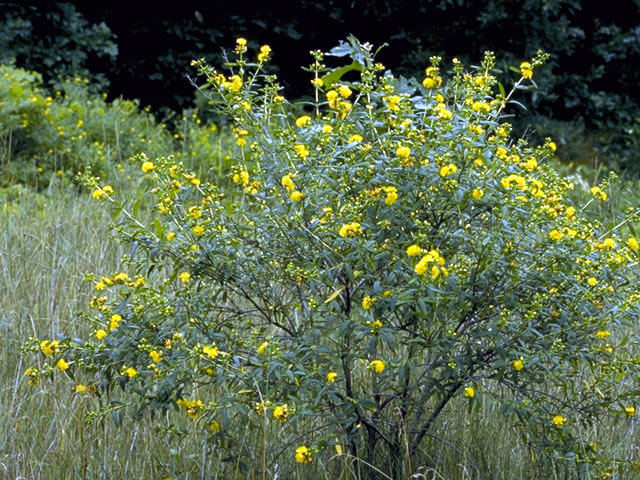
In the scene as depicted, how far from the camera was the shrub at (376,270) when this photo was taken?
8.41ft

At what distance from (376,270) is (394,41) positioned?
7.43 m

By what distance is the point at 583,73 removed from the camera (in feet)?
32.9

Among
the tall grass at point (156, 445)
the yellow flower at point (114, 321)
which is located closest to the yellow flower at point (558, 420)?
the tall grass at point (156, 445)

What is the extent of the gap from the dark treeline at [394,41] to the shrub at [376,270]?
6253 millimetres

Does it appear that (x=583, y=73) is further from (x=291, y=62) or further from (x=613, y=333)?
(x=613, y=333)

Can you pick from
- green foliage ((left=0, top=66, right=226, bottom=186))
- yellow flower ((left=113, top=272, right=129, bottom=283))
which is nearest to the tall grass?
yellow flower ((left=113, top=272, right=129, bottom=283))

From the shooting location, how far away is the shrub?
256 centimetres

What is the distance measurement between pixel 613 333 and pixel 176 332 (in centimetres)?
238

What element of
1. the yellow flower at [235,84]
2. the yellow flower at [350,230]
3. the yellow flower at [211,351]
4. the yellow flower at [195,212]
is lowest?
the yellow flower at [211,351]

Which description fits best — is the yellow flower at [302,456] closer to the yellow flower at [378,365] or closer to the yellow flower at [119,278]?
the yellow flower at [378,365]

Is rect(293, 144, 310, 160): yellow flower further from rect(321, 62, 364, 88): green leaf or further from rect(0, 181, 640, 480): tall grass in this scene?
rect(0, 181, 640, 480): tall grass

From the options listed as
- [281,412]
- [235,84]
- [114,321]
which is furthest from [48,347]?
[235,84]

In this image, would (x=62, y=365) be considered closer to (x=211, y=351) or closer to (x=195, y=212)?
(x=211, y=351)

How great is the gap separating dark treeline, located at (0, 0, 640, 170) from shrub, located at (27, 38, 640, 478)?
6253 millimetres
